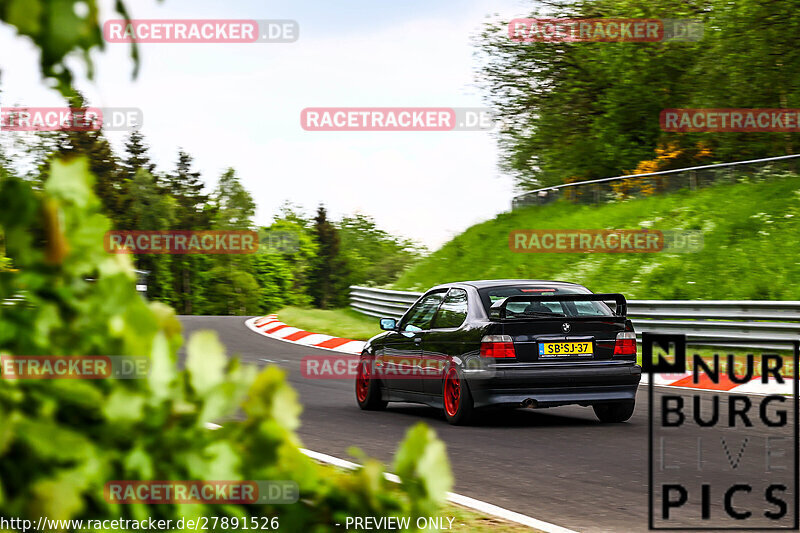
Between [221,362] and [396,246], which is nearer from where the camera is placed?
[221,362]

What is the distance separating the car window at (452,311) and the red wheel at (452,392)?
1.88 feet

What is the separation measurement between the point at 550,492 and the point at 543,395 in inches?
123

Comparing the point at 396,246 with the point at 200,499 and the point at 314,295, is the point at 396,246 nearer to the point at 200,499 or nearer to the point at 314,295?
the point at 314,295

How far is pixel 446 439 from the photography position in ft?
29.6

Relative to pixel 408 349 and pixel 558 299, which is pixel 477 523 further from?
pixel 408 349

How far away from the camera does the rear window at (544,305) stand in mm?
10094

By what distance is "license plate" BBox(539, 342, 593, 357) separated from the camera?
31.9ft

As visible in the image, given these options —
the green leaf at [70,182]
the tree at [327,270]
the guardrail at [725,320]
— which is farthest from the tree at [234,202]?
the green leaf at [70,182]

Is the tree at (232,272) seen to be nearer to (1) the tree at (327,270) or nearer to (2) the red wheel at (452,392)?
(1) the tree at (327,270)

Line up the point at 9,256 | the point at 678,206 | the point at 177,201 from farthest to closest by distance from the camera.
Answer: the point at 177,201 < the point at 678,206 < the point at 9,256

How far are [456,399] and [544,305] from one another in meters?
1.38

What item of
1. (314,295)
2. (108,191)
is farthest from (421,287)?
(314,295)

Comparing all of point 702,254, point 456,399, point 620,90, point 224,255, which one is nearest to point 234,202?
point 224,255

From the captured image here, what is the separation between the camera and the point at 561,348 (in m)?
9.74
